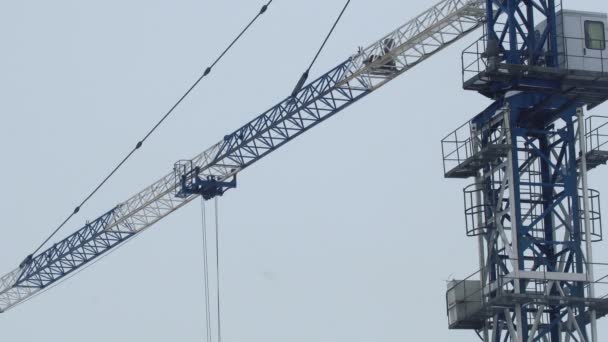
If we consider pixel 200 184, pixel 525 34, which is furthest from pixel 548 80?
pixel 200 184

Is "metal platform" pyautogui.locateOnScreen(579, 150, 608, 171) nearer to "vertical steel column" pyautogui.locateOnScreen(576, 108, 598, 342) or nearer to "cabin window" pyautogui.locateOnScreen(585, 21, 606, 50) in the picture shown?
"vertical steel column" pyautogui.locateOnScreen(576, 108, 598, 342)

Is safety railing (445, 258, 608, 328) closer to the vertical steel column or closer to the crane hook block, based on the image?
the vertical steel column

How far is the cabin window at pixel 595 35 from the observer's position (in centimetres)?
8769

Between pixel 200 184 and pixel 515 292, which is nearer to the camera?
pixel 515 292

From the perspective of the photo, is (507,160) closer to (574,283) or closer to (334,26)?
(574,283)

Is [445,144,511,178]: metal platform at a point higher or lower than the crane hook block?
lower

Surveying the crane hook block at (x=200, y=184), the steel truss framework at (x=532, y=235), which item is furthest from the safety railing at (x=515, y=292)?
the crane hook block at (x=200, y=184)

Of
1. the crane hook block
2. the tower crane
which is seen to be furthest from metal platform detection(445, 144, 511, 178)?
the crane hook block

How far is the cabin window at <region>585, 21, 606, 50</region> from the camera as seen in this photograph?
8769cm

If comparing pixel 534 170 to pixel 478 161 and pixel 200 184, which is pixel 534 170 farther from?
pixel 200 184

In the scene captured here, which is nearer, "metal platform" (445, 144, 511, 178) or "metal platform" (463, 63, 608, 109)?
"metal platform" (445, 144, 511, 178)

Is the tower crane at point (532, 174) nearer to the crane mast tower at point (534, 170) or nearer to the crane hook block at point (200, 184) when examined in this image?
the crane mast tower at point (534, 170)

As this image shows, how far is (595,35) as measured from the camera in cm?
8800

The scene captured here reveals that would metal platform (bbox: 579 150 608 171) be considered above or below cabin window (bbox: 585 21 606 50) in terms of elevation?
below
